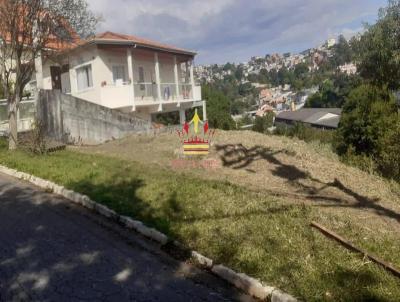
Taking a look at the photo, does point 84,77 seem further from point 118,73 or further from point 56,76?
Result: point 56,76

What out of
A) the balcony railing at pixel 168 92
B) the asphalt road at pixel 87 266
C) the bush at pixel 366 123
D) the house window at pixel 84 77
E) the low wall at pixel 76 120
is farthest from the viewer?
the balcony railing at pixel 168 92

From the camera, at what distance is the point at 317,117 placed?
69.4 m

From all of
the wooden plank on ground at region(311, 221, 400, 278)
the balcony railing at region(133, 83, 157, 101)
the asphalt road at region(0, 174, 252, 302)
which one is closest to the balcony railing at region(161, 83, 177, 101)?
the balcony railing at region(133, 83, 157, 101)

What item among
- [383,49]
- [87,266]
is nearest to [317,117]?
[383,49]

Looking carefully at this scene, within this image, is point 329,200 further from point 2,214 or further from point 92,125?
→ point 92,125

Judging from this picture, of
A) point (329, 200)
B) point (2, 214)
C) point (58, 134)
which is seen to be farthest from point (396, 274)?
point (58, 134)

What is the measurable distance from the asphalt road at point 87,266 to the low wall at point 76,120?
9.21 metres

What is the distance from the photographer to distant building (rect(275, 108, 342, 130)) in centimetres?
6482

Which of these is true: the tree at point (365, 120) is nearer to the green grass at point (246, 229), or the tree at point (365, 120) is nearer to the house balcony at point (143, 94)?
the house balcony at point (143, 94)

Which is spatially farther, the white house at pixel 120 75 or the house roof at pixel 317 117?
the house roof at pixel 317 117

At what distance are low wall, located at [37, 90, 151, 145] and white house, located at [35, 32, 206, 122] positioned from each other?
2729 millimetres

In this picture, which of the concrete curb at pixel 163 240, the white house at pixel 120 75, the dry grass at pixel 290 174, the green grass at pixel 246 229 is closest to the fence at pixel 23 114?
the white house at pixel 120 75

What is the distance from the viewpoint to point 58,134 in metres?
15.4

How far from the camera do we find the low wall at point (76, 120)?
604 inches
